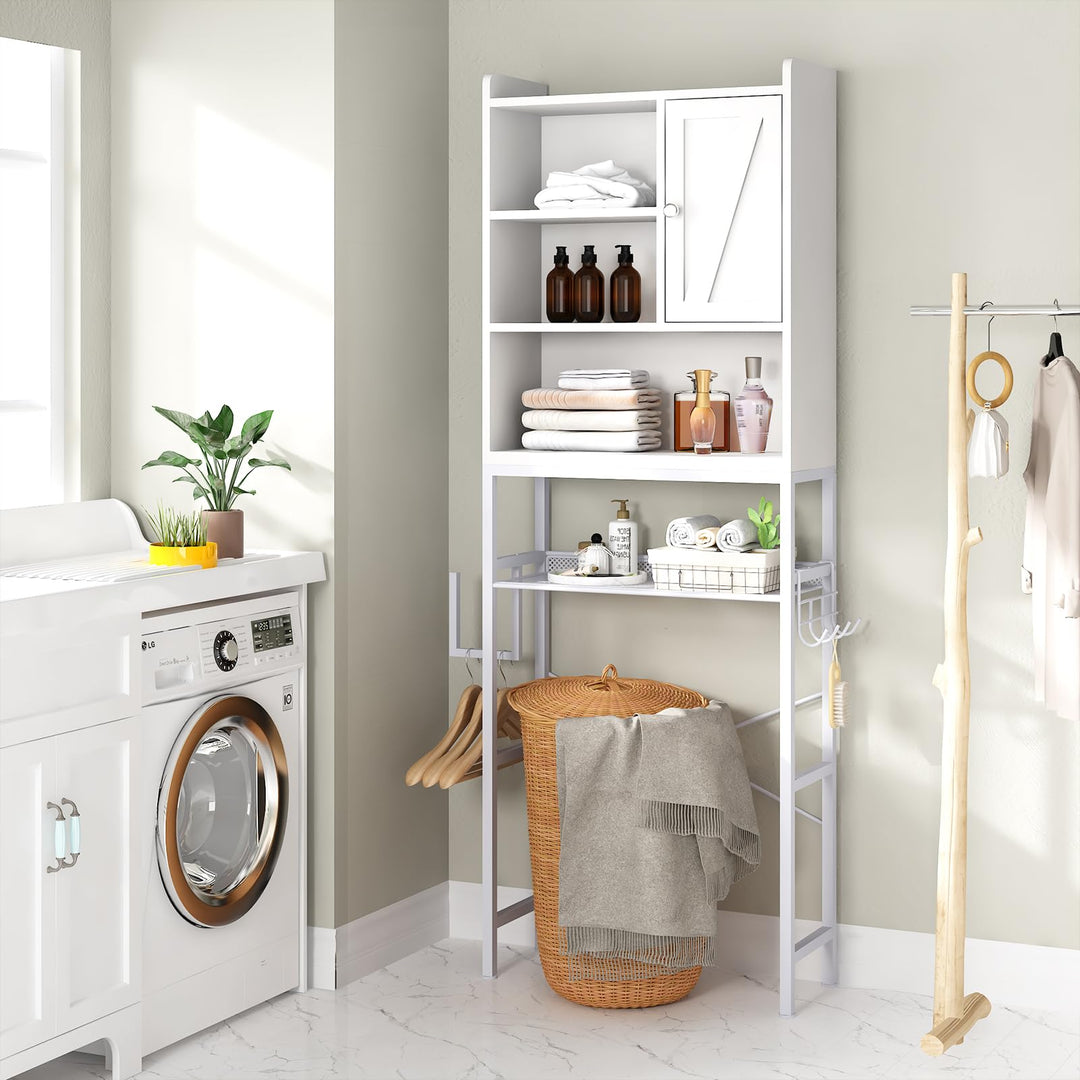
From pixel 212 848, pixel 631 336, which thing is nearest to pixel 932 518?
→ pixel 631 336

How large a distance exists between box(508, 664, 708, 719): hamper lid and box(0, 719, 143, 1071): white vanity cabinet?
3.07 ft

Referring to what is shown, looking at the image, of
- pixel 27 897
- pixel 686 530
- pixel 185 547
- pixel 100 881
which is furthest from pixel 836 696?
pixel 27 897

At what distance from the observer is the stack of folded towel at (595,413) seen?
347 cm

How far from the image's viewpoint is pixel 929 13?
344 centimetres

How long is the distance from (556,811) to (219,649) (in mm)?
844

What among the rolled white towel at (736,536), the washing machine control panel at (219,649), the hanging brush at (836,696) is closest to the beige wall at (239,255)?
the washing machine control panel at (219,649)

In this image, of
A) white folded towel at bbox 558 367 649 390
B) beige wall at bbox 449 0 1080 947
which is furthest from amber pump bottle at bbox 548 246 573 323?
beige wall at bbox 449 0 1080 947

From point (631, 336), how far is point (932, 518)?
851 mm

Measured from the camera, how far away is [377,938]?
12.2 feet

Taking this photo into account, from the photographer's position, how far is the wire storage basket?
335 cm

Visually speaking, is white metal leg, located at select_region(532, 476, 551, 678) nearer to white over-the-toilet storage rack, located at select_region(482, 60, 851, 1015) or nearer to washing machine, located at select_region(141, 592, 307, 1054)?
white over-the-toilet storage rack, located at select_region(482, 60, 851, 1015)

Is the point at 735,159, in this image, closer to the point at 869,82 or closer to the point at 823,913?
the point at 869,82

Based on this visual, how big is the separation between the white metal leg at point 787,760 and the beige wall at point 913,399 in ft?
0.92

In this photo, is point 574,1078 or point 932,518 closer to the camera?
point 574,1078
